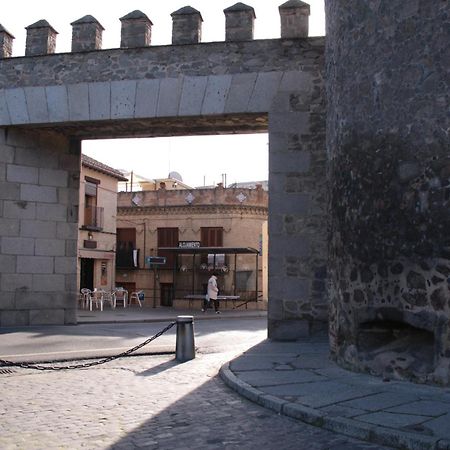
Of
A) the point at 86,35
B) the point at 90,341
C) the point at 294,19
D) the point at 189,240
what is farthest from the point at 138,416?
the point at 189,240

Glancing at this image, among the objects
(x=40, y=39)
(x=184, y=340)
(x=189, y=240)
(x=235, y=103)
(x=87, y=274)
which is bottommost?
(x=184, y=340)

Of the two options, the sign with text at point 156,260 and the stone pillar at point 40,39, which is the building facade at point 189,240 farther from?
the stone pillar at point 40,39

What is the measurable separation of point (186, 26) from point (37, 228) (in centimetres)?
530

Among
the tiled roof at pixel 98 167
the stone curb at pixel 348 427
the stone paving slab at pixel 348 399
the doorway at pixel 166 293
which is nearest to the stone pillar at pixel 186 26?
the stone paving slab at pixel 348 399

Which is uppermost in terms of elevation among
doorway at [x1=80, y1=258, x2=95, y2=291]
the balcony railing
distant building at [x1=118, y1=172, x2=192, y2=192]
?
distant building at [x1=118, y1=172, x2=192, y2=192]

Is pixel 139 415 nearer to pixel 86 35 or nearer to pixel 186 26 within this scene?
pixel 186 26

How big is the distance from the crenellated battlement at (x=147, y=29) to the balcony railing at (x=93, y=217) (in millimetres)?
13632

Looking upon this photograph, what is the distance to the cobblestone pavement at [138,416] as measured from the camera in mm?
4414

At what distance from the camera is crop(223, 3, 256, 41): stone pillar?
11.3 metres

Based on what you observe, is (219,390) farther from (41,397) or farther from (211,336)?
(211,336)

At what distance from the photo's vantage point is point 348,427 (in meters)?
4.62

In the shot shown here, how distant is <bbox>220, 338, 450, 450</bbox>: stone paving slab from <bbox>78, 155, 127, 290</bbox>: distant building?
19105 mm

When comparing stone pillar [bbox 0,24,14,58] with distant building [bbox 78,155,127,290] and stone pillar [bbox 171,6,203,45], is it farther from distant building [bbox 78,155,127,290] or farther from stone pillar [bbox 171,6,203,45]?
distant building [bbox 78,155,127,290]

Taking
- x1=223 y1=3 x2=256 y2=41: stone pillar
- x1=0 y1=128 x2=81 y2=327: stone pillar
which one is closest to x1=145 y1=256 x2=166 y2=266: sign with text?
x1=0 y1=128 x2=81 y2=327: stone pillar
